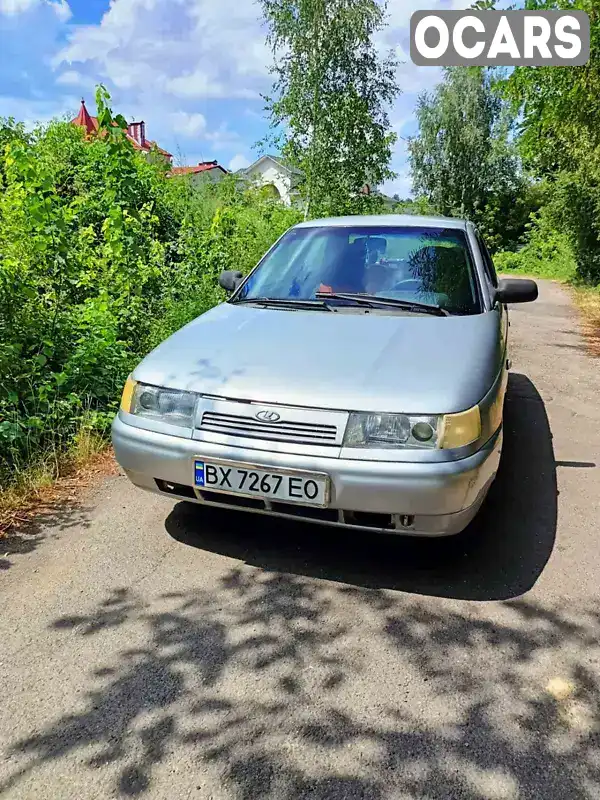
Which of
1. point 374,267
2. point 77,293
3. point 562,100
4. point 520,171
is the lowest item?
point 77,293

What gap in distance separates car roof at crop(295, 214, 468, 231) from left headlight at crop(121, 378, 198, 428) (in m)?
2.17

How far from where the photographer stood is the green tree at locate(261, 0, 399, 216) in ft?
49.0

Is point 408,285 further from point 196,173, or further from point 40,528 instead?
point 196,173

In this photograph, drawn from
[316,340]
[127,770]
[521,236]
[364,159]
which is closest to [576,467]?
[316,340]

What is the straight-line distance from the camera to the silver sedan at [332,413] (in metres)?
2.67

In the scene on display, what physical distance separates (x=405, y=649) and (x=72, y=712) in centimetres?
123

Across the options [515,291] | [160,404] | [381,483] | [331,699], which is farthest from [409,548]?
[515,291]

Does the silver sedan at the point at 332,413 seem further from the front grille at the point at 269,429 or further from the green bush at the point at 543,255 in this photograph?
the green bush at the point at 543,255

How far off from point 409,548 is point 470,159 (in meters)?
35.4

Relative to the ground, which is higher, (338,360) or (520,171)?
(520,171)

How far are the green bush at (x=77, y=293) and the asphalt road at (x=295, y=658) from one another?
1.00 m

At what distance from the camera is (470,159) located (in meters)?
34.7

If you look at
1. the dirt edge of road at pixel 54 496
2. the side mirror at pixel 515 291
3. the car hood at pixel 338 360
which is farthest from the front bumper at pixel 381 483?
the side mirror at pixel 515 291

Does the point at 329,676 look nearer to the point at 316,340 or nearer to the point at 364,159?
the point at 316,340
